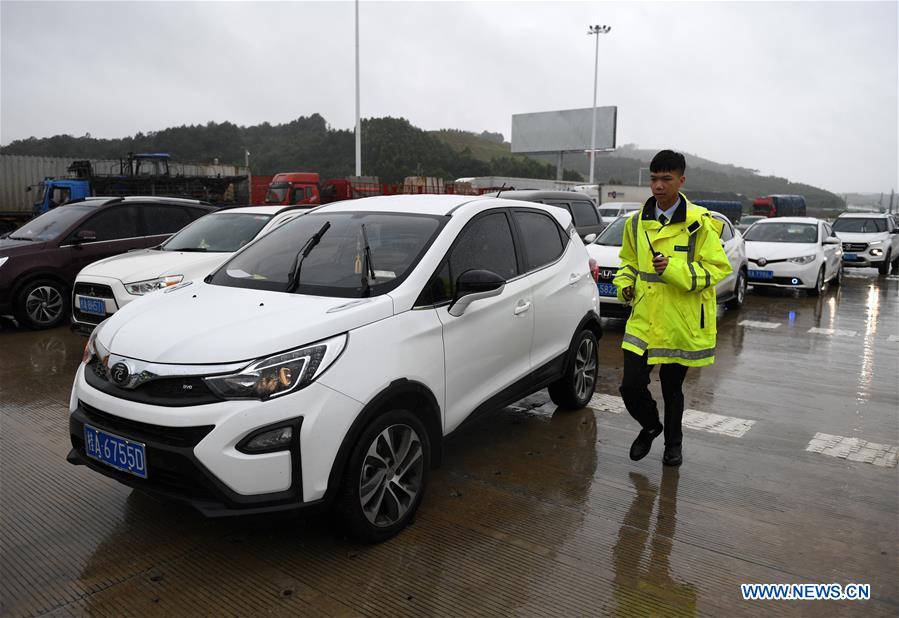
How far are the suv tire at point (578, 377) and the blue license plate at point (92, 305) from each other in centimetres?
471

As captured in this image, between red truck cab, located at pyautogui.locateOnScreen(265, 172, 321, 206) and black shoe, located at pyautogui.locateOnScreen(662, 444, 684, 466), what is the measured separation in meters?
20.4

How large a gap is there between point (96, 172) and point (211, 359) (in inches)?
1036

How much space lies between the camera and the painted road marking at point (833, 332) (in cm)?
897

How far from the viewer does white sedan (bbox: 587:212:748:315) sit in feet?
28.1

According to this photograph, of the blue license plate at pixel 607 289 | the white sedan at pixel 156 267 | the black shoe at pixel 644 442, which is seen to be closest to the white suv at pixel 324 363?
the black shoe at pixel 644 442

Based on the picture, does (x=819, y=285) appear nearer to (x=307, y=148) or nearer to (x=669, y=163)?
(x=669, y=163)

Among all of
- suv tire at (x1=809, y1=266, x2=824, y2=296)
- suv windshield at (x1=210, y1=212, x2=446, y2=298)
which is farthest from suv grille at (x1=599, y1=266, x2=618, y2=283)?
suv tire at (x1=809, y1=266, x2=824, y2=296)

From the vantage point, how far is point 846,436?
196 inches

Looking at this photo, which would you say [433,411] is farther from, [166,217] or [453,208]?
[166,217]

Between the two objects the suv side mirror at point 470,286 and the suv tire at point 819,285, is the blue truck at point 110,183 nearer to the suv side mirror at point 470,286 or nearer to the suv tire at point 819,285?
the suv tire at point 819,285

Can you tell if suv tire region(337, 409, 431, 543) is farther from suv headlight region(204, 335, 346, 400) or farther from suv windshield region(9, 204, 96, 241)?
suv windshield region(9, 204, 96, 241)

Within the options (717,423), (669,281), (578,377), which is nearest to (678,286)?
(669,281)

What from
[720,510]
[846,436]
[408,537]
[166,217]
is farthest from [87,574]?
[166,217]

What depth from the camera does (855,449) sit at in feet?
15.5
